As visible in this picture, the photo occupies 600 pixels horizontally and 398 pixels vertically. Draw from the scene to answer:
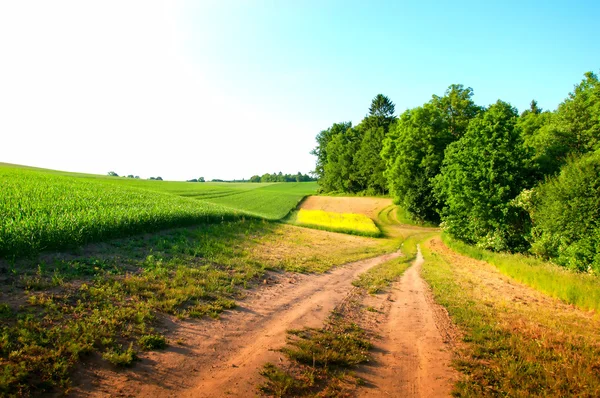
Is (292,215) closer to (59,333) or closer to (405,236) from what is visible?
(405,236)

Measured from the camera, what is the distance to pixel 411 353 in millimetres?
6715

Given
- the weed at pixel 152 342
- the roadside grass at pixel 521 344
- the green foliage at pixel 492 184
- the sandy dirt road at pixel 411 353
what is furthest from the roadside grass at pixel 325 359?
the green foliage at pixel 492 184

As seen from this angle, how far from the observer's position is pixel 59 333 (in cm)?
576

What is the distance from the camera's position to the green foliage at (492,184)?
86.7 ft

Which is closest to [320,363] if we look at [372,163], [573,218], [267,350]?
[267,350]

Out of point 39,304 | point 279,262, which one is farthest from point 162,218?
point 39,304

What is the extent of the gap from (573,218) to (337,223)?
2187cm

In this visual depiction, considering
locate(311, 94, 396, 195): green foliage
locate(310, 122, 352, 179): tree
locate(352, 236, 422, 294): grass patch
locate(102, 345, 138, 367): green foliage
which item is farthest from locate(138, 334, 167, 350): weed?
locate(310, 122, 352, 179): tree

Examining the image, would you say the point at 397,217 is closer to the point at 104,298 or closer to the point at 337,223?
the point at 337,223

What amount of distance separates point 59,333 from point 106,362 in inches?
44.4

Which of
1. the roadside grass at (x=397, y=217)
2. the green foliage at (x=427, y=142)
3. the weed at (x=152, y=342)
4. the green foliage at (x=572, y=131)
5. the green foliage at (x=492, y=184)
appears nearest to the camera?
the weed at (x=152, y=342)

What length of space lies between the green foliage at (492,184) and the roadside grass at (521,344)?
49.2 feet

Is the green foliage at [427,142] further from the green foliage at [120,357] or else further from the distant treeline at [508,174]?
the green foliage at [120,357]

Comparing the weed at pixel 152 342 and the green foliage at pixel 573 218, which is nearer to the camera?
the weed at pixel 152 342
